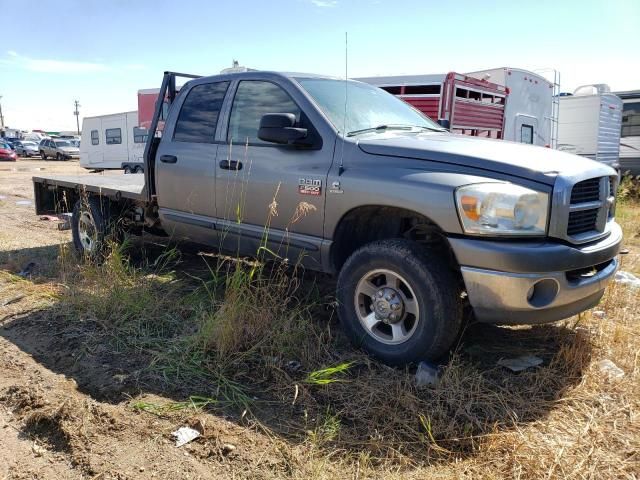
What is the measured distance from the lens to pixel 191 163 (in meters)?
4.77

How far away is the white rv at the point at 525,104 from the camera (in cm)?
1076

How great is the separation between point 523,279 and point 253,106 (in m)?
2.62

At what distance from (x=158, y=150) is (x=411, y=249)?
9.67 feet

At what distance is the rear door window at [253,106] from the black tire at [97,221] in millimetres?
1989

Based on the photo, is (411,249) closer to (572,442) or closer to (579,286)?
(579,286)

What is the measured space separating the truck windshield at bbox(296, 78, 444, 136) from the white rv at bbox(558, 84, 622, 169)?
11461 millimetres

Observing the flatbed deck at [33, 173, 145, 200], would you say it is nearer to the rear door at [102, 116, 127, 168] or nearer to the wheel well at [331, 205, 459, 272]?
the wheel well at [331, 205, 459, 272]

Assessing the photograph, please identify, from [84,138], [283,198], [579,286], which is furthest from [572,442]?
[84,138]

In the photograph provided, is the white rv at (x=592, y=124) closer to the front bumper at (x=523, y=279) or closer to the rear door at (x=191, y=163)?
the rear door at (x=191, y=163)

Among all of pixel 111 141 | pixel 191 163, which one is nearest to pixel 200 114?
pixel 191 163

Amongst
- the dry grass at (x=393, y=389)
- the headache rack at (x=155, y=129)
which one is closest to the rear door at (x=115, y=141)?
the headache rack at (x=155, y=129)

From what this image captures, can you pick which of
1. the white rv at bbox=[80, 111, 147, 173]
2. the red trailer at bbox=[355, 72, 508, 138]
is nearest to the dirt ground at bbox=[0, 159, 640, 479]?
the red trailer at bbox=[355, 72, 508, 138]

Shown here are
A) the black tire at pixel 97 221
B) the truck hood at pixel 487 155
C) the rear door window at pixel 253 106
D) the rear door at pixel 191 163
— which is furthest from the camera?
the black tire at pixel 97 221

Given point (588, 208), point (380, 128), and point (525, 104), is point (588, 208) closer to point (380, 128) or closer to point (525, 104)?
point (380, 128)
